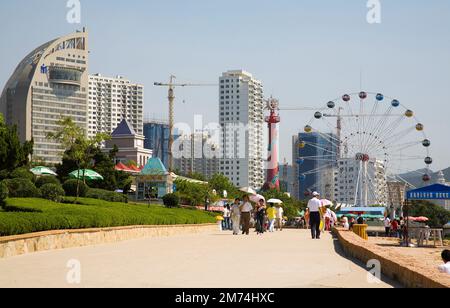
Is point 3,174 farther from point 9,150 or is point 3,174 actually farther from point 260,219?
point 260,219

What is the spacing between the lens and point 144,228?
29828 millimetres

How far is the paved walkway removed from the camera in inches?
443

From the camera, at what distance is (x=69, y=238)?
21.1 m

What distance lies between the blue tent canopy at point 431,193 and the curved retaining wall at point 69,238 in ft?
30.4

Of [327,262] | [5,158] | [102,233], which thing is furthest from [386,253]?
[5,158]

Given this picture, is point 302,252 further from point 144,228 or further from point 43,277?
point 144,228

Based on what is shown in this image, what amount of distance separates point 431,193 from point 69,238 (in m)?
12.8

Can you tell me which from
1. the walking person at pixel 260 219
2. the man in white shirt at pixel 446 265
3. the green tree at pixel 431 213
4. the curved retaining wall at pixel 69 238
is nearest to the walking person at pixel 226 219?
the walking person at pixel 260 219

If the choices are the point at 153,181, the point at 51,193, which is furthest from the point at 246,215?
the point at 153,181

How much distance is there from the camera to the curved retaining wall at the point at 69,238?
55.6 ft

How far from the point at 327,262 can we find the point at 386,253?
1.54 m

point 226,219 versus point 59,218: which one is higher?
point 59,218
